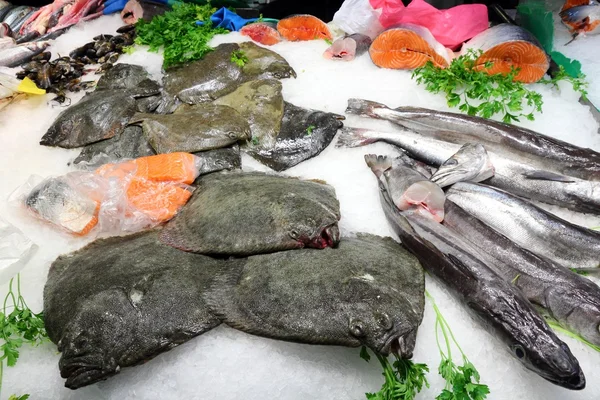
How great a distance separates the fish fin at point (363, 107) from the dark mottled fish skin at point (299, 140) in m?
0.20

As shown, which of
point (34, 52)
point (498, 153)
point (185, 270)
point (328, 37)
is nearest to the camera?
point (185, 270)

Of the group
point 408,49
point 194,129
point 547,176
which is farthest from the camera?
point 408,49

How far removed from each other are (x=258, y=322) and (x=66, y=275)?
50.4 inches

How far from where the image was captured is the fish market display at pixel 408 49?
4.41 metres

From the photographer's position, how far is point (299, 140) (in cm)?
358

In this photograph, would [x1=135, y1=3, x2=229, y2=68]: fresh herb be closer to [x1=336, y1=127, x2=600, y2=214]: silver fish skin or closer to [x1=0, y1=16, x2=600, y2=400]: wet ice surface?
[x1=336, y1=127, x2=600, y2=214]: silver fish skin

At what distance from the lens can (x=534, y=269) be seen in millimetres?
2420

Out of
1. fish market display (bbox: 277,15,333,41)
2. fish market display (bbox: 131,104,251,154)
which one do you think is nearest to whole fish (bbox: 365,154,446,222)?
fish market display (bbox: 131,104,251,154)

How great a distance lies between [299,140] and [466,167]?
1376 millimetres

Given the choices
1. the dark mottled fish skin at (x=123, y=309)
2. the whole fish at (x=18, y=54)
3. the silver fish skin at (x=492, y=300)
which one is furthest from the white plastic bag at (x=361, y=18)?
the whole fish at (x=18, y=54)

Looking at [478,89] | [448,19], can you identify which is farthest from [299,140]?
[448,19]

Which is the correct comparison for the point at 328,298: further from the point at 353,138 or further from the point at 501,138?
the point at 501,138

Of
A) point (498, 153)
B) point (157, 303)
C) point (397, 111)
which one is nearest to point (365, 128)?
point (397, 111)

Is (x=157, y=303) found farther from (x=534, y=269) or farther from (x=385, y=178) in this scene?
(x=534, y=269)
